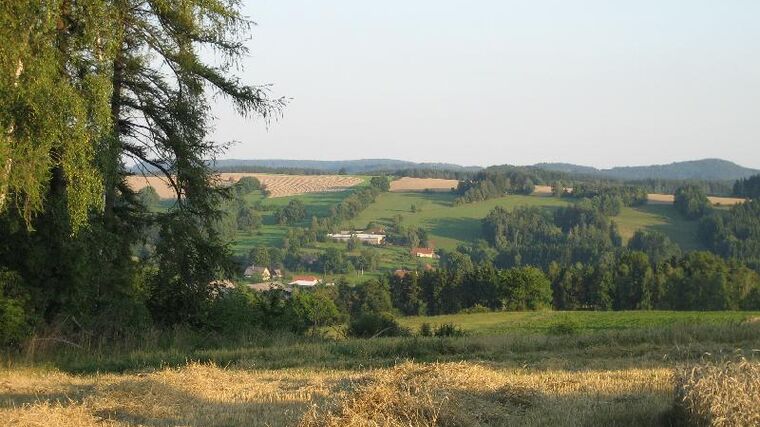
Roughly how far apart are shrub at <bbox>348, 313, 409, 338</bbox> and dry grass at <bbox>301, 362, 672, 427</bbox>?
30.2 feet

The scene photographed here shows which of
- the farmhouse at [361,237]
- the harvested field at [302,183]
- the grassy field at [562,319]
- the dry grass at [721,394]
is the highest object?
the dry grass at [721,394]

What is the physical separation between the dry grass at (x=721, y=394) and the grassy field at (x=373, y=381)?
95 mm

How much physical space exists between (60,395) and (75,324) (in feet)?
20.9

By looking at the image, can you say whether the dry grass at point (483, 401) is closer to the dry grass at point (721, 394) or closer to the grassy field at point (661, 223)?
the dry grass at point (721, 394)

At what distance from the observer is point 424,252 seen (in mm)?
97688

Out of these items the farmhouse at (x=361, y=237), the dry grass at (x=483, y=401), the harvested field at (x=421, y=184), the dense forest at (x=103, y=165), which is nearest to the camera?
the dry grass at (x=483, y=401)

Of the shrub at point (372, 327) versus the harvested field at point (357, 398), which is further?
the shrub at point (372, 327)

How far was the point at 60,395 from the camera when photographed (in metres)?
10.1

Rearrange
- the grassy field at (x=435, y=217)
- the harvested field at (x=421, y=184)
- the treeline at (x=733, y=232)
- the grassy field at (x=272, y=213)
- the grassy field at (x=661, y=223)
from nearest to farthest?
the grassy field at (x=272, y=213) → the grassy field at (x=435, y=217) → the treeline at (x=733, y=232) → the grassy field at (x=661, y=223) → the harvested field at (x=421, y=184)

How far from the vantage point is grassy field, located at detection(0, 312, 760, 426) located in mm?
7488

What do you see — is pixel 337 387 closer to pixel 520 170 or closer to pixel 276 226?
pixel 276 226

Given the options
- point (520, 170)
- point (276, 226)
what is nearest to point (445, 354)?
point (276, 226)

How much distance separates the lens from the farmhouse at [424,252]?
96494 millimetres

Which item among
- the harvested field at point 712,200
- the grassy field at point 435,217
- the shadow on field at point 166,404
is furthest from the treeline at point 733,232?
the shadow on field at point 166,404
